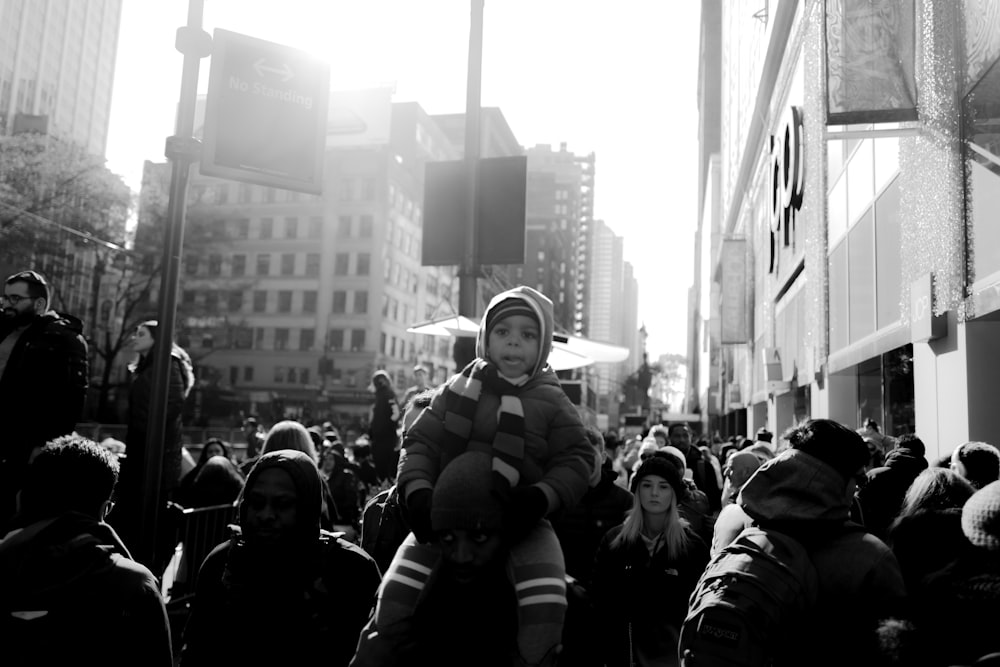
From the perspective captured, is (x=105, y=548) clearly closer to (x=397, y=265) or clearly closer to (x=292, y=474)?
(x=292, y=474)

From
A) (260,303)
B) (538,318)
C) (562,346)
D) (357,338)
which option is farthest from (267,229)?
(538,318)

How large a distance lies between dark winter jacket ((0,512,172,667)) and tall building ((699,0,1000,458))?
292 inches

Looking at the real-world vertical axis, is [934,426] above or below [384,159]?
below

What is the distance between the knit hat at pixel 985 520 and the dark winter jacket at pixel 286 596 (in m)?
2.23

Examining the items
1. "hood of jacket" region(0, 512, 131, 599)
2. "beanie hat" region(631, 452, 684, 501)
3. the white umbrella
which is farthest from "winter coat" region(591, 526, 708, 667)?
the white umbrella

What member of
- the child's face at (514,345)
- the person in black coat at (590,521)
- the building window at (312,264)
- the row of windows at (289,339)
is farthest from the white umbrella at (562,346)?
the building window at (312,264)

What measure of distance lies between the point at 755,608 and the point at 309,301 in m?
73.2

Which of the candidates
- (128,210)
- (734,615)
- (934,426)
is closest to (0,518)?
(734,615)

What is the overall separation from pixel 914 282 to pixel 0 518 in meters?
9.64

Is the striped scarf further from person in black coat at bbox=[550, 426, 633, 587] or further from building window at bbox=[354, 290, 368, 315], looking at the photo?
building window at bbox=[354, 290, 368, 315]

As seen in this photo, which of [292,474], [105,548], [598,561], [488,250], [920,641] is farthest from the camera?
[488,250]

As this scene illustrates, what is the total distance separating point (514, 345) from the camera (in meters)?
3.08

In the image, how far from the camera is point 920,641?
214 centimetres

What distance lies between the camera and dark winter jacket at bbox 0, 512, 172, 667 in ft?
8.54
